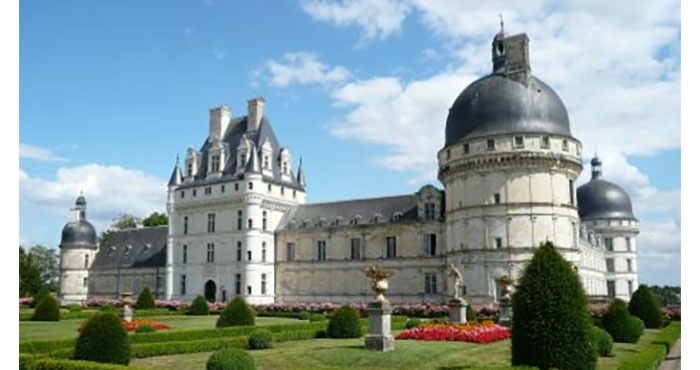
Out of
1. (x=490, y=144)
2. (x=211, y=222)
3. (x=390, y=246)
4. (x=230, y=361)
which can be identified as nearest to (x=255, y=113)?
(x=211, y=222)

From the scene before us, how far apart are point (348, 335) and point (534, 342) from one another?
1286 cm

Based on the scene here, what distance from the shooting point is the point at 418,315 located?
3631 centimetres

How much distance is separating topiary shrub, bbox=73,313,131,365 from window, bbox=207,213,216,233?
3872 cm

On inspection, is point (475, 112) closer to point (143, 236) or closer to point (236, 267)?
→ point (236, 267)

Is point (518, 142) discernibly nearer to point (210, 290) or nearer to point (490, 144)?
point (490, 144)

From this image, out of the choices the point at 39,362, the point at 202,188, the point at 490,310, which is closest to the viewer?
the point at 39,362

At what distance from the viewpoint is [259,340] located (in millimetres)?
21078

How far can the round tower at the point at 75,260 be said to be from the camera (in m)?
64.2

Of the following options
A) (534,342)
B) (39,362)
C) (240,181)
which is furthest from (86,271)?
(534,342)

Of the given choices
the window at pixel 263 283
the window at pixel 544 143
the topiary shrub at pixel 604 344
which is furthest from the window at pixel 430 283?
the topiary shrub at pixel 604 344

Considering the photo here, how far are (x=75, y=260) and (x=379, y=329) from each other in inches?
2151

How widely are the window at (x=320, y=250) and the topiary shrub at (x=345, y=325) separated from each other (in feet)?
83.6

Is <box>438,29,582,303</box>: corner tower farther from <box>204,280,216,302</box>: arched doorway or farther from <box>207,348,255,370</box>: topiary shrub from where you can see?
<box>207,348,255,370</box>: topiary shrub

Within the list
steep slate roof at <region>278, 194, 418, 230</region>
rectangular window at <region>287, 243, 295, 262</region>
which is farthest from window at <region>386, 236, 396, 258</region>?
rectangular window at <region>287, 243, 295, 262</region>
